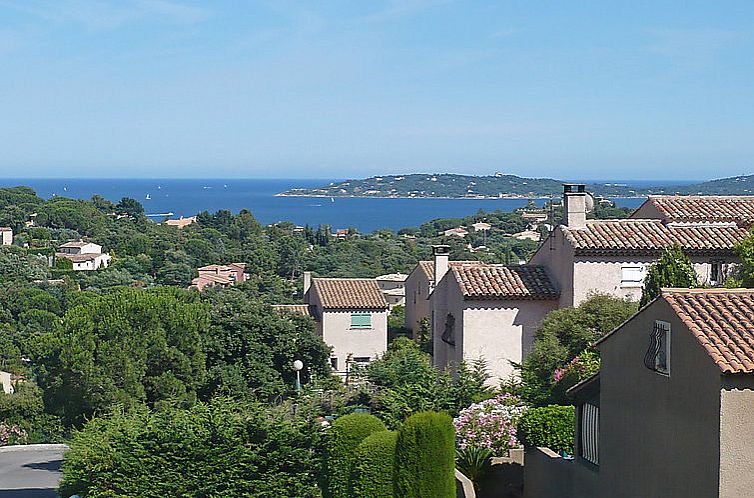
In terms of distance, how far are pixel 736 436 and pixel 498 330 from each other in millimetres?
12924

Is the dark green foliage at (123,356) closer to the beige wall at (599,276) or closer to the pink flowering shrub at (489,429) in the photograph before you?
the beige wall at (599,276)

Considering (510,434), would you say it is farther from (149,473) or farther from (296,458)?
(149,473)

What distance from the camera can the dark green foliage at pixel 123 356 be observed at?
2414 cm

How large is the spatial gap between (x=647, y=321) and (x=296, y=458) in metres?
6.31

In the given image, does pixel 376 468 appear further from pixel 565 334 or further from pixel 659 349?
pixel 565 334

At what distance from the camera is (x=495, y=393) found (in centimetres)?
1831

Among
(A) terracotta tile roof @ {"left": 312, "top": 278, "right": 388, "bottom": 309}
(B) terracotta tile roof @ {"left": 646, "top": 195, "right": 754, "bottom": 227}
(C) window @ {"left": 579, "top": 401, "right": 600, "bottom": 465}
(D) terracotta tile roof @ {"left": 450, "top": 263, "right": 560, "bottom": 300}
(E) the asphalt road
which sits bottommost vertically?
(E) the asphalt road

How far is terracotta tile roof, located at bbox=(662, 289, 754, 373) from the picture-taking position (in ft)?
27.9

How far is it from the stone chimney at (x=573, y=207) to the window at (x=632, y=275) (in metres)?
1.40

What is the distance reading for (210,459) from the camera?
14273mm

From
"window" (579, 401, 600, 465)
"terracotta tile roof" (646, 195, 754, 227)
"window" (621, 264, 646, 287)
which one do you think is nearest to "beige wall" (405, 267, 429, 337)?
"terracotta tile roof" (646, 195, 754, 227)

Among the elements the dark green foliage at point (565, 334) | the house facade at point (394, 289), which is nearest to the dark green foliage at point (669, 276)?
the dark green foliage at point (565, 334)

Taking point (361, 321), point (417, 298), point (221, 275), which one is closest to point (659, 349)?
point (417, 298)

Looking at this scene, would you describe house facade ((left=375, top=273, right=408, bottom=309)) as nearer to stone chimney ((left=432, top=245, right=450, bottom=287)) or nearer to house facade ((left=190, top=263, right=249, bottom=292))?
house facade ((left=190, top=263, right=249, bottom=292))
